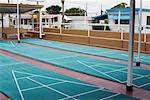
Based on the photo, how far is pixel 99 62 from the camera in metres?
10.2

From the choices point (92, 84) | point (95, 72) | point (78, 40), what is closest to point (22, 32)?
point (78, 40)

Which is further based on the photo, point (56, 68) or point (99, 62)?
point (99, 62)

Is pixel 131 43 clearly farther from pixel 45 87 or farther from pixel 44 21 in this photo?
pixel 44 21

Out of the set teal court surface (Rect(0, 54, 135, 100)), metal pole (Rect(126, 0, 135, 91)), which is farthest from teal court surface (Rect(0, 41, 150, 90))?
teal court surface (Rect(0, 54, 135, 100))

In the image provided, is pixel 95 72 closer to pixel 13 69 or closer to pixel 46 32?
pixel 13 69

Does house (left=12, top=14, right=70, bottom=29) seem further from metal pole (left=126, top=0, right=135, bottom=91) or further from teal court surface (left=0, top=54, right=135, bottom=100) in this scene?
metal pole (left=126, top=0, right=135, bottom=91)

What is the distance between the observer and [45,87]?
658cm

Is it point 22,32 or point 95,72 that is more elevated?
point 22,32

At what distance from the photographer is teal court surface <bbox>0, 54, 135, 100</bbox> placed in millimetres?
5871

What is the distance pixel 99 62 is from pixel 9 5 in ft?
34.1

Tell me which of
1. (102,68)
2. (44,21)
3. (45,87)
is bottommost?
(45,87)

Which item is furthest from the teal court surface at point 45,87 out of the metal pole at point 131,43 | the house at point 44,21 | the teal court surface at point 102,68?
the house at point 44,21

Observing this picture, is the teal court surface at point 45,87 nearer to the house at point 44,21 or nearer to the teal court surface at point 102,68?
the teal court surface at point 102,68

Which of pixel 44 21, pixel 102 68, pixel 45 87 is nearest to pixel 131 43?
pixel 45 87
